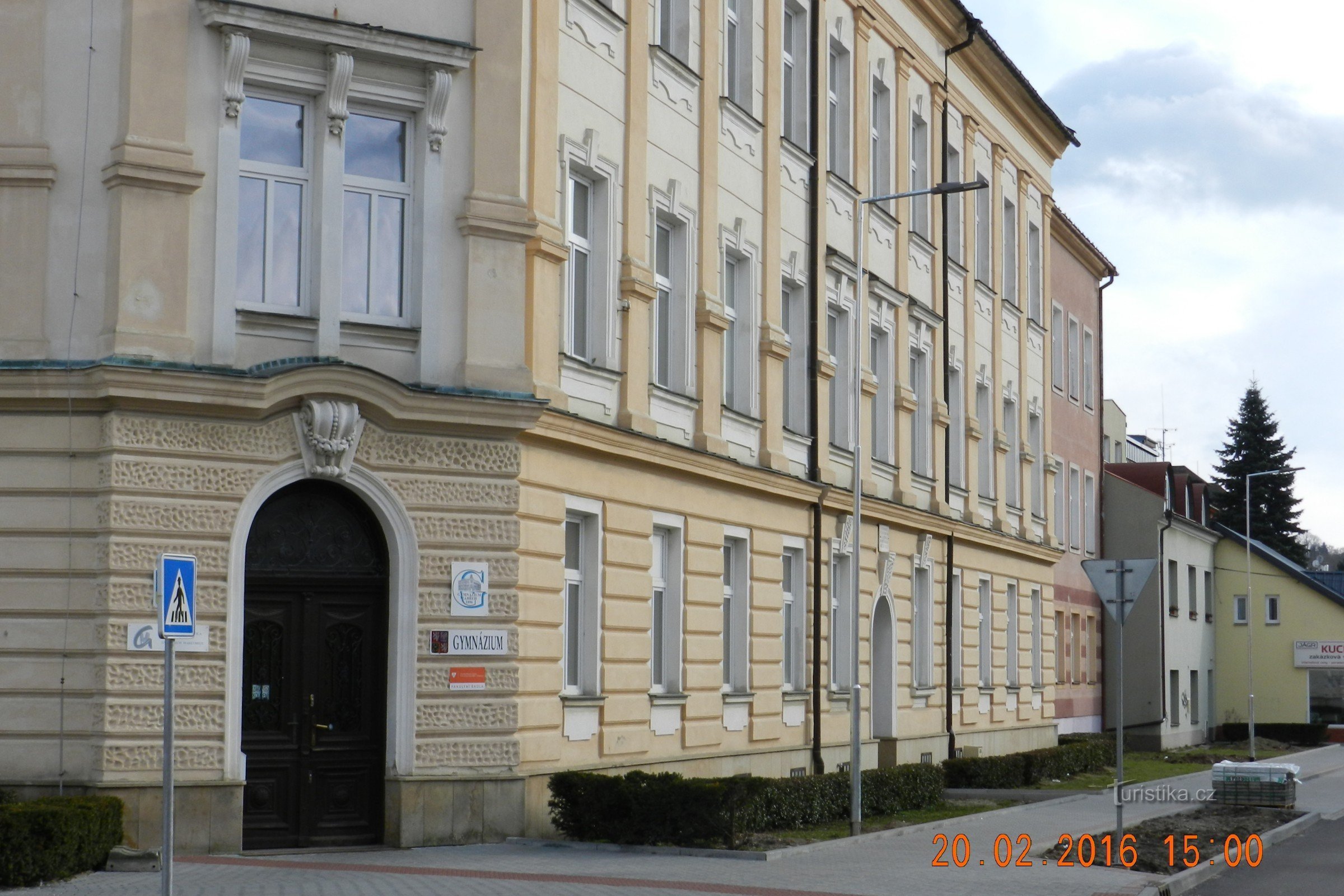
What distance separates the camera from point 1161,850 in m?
20.1

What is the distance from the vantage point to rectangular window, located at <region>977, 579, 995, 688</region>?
3816 centimetres

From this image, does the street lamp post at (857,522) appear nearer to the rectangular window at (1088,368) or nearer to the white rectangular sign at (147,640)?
the white rectangular sign at (147,640)

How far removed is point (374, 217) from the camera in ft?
59.1

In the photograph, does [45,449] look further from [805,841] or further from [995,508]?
[995,508]

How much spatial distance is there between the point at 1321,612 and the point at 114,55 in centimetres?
5887

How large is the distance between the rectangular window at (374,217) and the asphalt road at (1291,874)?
10.2m

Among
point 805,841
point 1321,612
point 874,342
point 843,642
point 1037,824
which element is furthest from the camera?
point 1321,612

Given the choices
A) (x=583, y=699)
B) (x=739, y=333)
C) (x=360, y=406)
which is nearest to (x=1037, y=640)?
(x=739, y=333)

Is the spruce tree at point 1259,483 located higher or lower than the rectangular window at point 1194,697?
higher

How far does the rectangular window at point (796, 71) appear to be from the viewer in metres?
27.9

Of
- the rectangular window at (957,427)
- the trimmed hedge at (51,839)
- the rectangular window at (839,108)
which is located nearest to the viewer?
the trimmed hedge at (51,839)

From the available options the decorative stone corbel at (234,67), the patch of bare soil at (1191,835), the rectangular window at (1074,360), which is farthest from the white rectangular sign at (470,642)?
the rectangular window at (1074,360)

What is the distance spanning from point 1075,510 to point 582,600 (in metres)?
34.0

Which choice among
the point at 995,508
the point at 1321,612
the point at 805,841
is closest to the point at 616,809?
the point at 805,841
